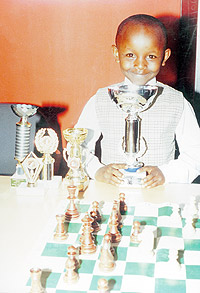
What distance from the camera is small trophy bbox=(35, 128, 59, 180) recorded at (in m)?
1.62

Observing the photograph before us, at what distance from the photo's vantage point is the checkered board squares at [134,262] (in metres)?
0.95

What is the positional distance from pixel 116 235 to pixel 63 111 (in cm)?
157

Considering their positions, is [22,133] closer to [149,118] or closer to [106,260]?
[149,118]

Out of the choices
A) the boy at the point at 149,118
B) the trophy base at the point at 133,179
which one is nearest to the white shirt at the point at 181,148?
the boy at the point at 149,118

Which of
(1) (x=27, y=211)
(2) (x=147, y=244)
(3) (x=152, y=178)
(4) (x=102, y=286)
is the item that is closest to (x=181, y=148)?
(3) (x=152, y=178)

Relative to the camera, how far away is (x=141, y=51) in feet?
6.10

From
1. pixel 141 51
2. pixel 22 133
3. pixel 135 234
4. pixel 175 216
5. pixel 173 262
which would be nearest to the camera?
pixel 173 262

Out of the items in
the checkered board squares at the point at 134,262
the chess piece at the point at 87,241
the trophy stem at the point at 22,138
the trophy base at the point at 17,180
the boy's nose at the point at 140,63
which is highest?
the boy's nose at the point at 140,63

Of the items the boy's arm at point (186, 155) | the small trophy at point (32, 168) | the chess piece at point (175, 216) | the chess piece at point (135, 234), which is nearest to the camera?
the chess piece at point (135, 234)

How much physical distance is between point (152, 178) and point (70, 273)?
0.74 m

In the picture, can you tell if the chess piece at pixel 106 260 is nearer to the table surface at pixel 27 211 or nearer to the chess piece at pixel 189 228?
the table surface at pixel 27 211

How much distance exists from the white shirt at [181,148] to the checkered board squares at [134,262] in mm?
522

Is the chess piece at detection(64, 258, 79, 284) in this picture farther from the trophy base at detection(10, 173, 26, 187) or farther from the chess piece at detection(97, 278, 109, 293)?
the trophy base at detection(10, 173, 26, 187)

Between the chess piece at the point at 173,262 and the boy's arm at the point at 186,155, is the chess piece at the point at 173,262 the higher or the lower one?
the lower one
